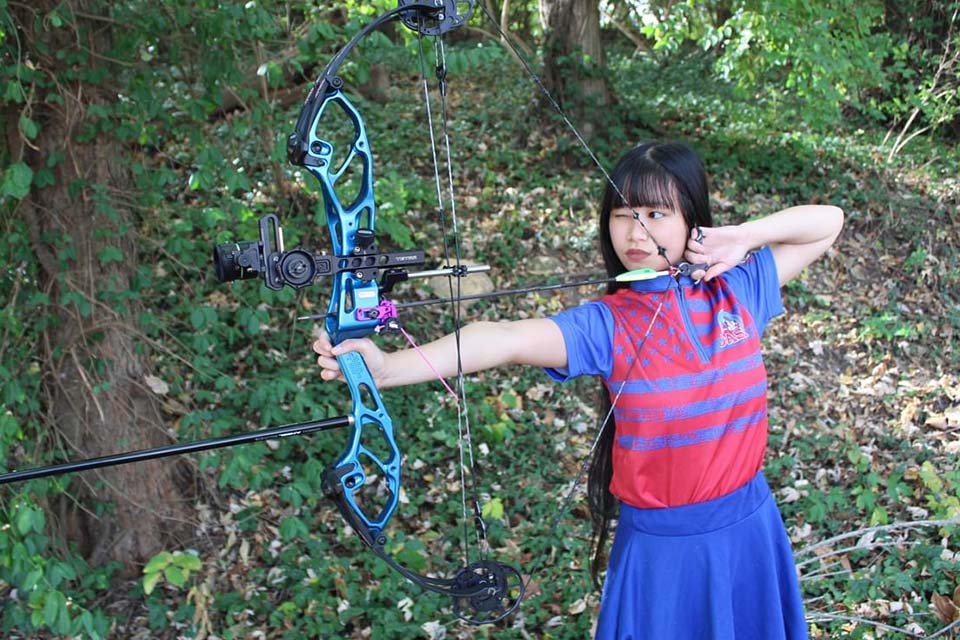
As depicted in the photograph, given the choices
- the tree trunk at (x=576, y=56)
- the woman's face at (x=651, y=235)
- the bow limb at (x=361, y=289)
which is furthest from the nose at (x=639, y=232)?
the tree trunk at (x=576, y=56)

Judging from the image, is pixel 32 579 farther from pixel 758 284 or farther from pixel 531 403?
pixel 531 403

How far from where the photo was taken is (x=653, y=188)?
188 cm

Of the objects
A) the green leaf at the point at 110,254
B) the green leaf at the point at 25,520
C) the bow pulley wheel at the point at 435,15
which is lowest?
the green leaf at the point at 25,520

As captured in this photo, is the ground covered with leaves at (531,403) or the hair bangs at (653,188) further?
the ground covered with leaves at (531,403)

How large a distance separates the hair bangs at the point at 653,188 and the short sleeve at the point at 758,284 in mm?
249

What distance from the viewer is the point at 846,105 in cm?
773

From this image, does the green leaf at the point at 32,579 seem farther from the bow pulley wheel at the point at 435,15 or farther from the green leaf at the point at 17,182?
the bow pulley wheel at the point at 435,15

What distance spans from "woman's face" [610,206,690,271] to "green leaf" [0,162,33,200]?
154 centimetres

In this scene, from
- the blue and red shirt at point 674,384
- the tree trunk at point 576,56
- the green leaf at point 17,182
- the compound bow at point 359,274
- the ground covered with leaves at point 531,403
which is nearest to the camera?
the compound bow at point 359,274

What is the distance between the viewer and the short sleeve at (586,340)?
5.96 feet

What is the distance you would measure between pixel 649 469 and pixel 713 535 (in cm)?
18

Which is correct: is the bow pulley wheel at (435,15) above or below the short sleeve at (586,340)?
above

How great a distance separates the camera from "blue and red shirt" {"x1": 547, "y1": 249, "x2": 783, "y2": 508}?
1.81m

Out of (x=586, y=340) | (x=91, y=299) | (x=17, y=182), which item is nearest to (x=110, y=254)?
(x=91, y=299)
